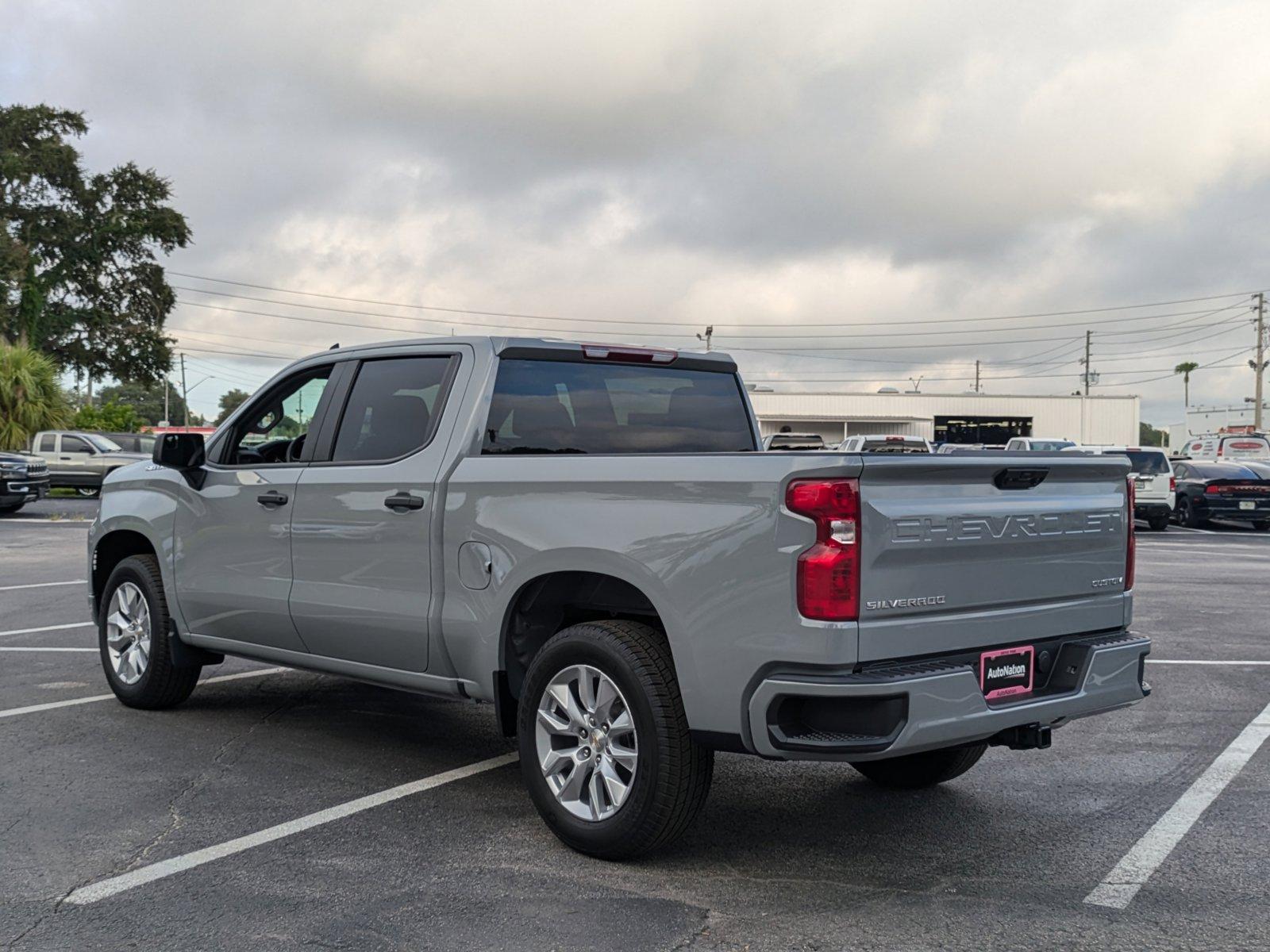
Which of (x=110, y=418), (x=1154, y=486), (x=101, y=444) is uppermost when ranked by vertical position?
(x=110, y=418)

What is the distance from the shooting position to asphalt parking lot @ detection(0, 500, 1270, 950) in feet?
12.9

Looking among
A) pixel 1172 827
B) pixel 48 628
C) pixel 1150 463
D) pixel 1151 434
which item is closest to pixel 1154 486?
pixel 1150 463

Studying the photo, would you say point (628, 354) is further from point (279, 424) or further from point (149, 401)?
point (149, 401)

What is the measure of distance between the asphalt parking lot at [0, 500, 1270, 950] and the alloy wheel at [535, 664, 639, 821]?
243 millimetres

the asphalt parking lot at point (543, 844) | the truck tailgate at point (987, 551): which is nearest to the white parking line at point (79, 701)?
the asphalt parking lot at point (543, 844)

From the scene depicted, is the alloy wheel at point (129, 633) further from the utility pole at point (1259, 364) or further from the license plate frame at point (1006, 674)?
the utility pole at point (1259, 364)

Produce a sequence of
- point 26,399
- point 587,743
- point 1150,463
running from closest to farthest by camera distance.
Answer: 1. point 587,743
2. point 1150,463
3. point 26,399

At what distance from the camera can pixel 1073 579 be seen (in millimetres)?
4703

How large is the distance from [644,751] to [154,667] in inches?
147

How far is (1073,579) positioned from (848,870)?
1357mm

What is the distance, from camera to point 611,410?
575 centimetres

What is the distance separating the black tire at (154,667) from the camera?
6.89 meters

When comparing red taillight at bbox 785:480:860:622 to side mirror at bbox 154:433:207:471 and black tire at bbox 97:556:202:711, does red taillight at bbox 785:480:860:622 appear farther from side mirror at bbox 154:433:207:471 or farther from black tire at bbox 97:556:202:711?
black tire at bbox 97:556:202:711

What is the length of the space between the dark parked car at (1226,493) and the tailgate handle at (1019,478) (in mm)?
24462
